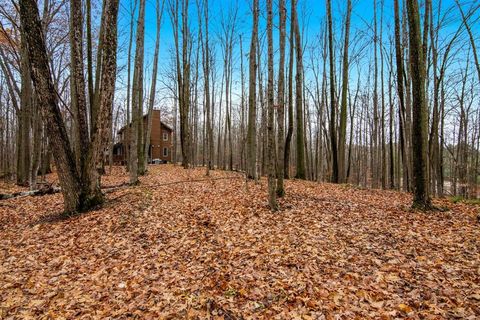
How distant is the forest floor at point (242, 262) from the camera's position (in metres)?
3.27

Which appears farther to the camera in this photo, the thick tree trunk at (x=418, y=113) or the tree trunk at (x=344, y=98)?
the tree trunk at (x=344, y=98)

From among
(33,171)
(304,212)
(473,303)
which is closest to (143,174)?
(33,171)

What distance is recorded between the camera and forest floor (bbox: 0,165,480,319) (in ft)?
10.7

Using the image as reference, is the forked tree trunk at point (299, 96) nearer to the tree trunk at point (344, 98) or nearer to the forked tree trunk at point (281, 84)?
the tree trunk at point (344, 98)

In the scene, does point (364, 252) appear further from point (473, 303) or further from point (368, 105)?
point (368, 105)

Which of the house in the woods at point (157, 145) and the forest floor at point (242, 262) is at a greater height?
the house in the woods at point (157, 145)

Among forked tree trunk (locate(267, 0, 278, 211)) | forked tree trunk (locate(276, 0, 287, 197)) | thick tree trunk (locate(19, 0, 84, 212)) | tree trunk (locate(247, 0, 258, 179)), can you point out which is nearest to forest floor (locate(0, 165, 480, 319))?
thick tree trunk (locate(19, 0, 84, 212))

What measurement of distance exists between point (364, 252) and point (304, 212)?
2.26 meters

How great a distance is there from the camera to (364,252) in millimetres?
4426

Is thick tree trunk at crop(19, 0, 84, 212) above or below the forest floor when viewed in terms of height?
above

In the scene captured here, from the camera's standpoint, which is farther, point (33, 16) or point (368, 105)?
point (368, 105)

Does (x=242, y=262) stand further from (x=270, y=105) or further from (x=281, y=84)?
(x=281, y=84)

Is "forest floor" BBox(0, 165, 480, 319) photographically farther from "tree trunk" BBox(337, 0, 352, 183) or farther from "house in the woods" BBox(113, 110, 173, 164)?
"house in the woods" BBox(113, 110, 173, 164)

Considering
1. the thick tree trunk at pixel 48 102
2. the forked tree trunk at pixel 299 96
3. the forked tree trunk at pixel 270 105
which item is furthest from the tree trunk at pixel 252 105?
the thick tree trunk at pixel 48 102
